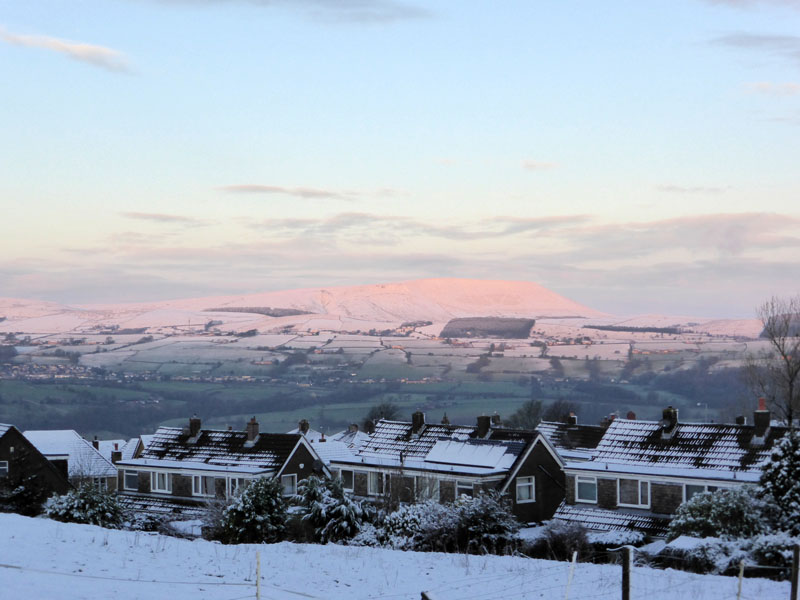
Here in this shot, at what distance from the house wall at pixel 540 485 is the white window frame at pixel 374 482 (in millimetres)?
7047

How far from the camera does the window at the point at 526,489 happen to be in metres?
48.4

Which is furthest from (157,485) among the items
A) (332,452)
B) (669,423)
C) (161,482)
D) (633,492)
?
(669,423)

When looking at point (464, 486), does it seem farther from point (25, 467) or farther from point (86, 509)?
point (25, 467)

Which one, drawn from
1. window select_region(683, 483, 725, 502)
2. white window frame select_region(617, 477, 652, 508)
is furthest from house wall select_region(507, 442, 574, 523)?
window select_region(683, 483, 725, 502)

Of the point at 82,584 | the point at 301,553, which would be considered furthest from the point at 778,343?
the point at 82,584

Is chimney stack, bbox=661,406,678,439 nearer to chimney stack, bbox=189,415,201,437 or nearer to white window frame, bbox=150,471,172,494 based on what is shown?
chimney stack, bbox=189,415,201,437

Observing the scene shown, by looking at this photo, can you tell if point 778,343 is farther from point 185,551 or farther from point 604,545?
point 185,551

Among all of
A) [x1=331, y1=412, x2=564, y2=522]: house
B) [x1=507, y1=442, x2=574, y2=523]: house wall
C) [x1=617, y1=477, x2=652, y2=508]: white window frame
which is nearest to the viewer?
[x1=617, y1=477, x2=652, y2=508]: white window frame

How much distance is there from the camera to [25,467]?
59938 mm

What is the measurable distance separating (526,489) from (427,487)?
5.50 metres

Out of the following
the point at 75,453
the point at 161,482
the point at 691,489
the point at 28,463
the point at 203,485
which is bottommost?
the point at 75,453

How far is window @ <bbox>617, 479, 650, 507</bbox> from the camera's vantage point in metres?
44.8

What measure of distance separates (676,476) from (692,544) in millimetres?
11502

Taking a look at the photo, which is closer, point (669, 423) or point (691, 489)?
point (691, 489)
